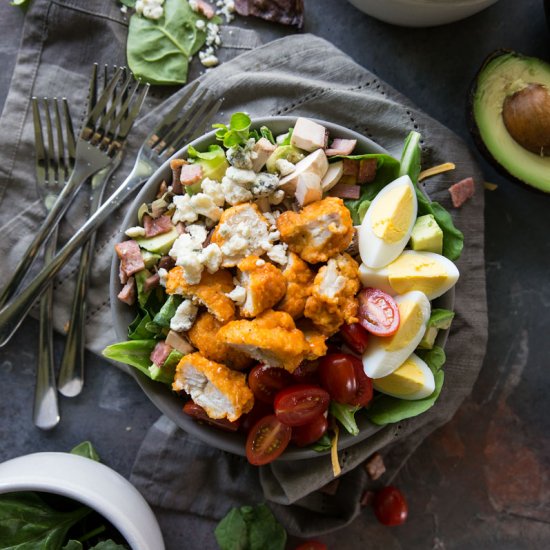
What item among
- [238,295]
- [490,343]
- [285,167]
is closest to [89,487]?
[238,295]

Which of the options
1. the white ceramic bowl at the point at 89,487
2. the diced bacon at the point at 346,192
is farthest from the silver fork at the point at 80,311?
the diced bacon at the point at 346,192

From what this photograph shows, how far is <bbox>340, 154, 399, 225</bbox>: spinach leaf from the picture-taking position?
6.22 ft

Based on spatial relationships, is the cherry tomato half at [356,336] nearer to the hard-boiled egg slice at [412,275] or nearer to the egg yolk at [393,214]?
the hard-boiled egg slice at [412,275]

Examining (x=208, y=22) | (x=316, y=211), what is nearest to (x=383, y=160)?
(x=316, y=211)

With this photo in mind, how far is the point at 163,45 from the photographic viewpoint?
7.20 feet

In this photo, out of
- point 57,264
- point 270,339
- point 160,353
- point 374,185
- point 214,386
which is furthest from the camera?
point 57,264

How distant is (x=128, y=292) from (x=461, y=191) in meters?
1.12

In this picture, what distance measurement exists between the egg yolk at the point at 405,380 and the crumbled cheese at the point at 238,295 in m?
0.46

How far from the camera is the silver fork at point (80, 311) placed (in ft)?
7.12

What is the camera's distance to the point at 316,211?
173 centimetres

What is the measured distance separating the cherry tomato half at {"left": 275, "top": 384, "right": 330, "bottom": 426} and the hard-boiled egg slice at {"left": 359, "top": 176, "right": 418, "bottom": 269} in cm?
38

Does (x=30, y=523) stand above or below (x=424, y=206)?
below

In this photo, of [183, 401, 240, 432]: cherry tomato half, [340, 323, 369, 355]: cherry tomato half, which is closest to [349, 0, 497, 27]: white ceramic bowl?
[340, 323, 369, 355]: cherry tomato half

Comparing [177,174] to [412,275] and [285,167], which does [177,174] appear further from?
[412,275]
